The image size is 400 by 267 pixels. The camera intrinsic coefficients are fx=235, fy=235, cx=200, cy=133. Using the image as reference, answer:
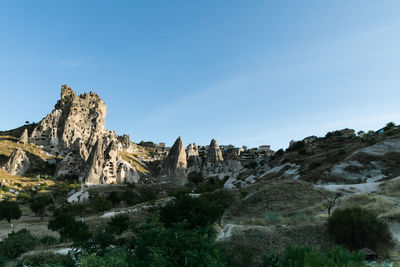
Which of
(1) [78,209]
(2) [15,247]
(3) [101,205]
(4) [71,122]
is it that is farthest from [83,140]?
(2) [15,247]

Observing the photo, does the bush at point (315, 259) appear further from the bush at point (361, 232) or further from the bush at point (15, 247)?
the bush at point (15, 247)

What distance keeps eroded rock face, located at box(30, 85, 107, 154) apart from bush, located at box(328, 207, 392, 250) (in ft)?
362

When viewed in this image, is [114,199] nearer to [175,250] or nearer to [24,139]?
[175,250]

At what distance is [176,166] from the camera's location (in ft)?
352

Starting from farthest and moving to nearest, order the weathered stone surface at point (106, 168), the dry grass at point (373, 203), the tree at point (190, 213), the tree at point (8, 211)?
the weathered stone surface at point (106, 168), the tree at point (8, 211), the dry grass at point (373, 203), the tree at point (190, 213)

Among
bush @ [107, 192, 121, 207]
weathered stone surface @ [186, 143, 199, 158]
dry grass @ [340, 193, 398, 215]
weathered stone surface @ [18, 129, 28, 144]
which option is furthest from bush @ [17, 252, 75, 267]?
weathered stone surface @ [186, 143, 199, 158]

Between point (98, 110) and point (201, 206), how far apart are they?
124 m

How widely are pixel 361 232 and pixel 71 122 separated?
12193cm

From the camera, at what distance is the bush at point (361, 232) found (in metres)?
14.1

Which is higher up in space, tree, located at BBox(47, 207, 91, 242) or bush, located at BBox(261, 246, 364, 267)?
bush, located at BBox(261, 246, 364, 267)

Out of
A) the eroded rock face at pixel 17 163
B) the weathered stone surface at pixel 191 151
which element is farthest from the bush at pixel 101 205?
the weathered stone surface at pixel 191 151

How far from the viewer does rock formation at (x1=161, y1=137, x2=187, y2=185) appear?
348 ft

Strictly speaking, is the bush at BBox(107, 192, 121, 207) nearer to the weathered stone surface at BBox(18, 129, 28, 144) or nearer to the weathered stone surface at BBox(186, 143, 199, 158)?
the weathered stone surface at BBox(186, 143, 199, 158)

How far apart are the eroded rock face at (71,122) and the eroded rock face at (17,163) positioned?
17671mm
